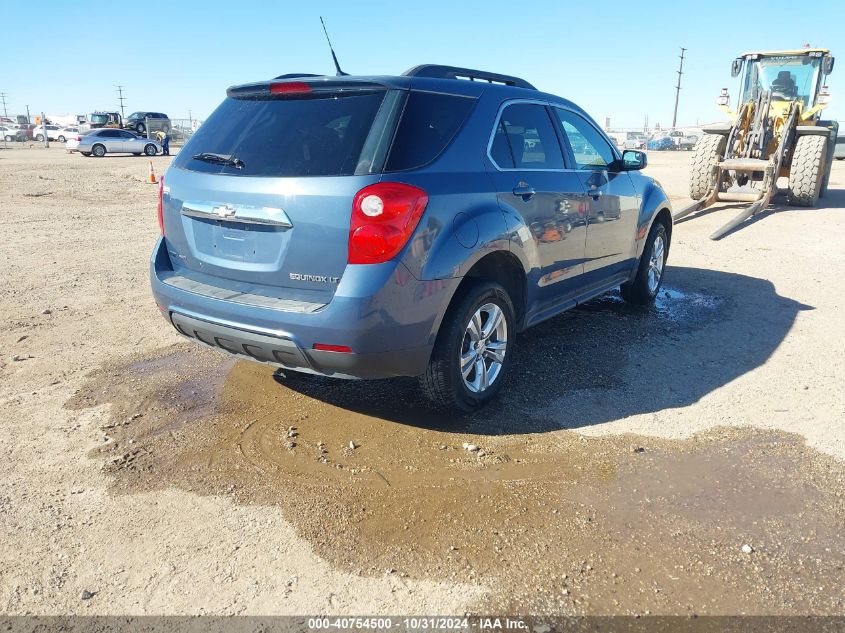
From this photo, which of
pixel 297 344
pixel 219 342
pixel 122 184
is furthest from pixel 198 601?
pixel 122 184

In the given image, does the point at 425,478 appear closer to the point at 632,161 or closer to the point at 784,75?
the point at 632,161

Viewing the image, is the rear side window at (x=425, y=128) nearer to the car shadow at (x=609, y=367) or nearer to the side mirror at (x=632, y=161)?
the car shadow at (x=609, y=367)

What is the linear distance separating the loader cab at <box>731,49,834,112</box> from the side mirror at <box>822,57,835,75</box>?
40mm

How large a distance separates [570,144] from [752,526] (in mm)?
2937

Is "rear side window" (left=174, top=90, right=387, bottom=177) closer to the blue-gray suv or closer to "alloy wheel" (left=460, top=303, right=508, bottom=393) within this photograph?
the blue-gray suv

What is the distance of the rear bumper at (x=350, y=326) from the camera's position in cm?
316

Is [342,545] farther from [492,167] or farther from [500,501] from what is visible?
[492,167]

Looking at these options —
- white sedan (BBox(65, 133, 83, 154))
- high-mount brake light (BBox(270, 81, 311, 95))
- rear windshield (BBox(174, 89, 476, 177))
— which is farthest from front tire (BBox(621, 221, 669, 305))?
white sedan (BBox(65, 133, 83, 154))

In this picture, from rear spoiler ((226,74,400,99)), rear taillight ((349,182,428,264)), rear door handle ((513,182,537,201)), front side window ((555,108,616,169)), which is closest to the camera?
rear taillight ((349,182,428,264))

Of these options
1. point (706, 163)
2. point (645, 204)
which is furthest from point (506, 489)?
point (706, 163)

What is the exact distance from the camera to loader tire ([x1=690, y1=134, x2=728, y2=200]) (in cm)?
1339

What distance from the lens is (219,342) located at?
3570 mm

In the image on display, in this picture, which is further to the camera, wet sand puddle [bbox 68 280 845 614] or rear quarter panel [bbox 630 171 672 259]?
rear quarter panel [bbox 630 171 672 259]

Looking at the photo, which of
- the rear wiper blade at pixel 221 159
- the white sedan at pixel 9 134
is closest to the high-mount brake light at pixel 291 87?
the rear wiper blade at pixel 221 159
